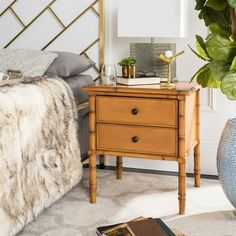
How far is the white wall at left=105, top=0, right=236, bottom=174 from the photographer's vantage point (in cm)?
304

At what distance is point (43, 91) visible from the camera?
246 centimetres

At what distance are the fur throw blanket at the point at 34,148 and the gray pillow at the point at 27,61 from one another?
22 cm

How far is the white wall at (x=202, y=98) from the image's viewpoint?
120 inches

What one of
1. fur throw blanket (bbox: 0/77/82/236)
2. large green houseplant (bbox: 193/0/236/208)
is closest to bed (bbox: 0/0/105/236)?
fur throw blanket (bbox: 0/77/82/236)

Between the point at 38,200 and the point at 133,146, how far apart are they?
541mm

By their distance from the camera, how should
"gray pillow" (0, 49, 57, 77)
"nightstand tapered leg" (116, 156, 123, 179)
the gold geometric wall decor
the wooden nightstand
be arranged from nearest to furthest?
the wooden nightstand → "gray pillow" (0, 49, 57, 77) → "nightstand tapered leg" (116, 156, 123, 179) → the gold geometric wall decor

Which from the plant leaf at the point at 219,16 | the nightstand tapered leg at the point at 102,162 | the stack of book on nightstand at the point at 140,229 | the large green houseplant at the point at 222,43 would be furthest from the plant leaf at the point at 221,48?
the nightstand tapered leg at the point at 102,162

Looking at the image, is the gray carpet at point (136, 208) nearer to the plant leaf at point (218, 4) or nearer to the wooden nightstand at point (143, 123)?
the wooden nightstand at point (143, 123)

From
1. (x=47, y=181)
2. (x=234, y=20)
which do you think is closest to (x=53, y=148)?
(x=47, y=181)

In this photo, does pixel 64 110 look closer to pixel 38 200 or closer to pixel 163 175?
pixel 38 200

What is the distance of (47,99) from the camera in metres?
2.47

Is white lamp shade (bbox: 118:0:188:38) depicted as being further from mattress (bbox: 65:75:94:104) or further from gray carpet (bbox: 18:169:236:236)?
gray carpet (bbox: 18:169:236:236)

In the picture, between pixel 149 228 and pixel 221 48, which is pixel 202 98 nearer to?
pixel 221 48

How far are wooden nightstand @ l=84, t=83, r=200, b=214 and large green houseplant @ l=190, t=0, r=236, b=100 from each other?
0.24m
